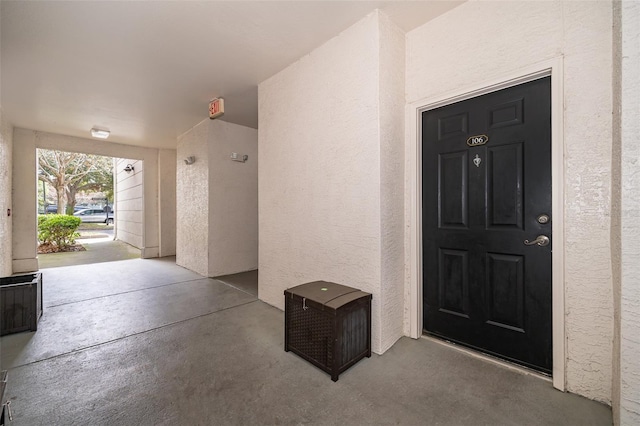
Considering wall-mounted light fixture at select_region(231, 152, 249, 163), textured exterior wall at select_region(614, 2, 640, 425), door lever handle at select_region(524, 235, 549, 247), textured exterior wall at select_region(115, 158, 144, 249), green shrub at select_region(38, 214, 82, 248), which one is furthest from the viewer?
textured exterior wall at select_region(115, 158, 144, 249)

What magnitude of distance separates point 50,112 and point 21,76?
1.50 metres

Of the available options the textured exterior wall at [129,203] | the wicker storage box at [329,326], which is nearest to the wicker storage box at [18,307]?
the wicker storage box at [329,326]

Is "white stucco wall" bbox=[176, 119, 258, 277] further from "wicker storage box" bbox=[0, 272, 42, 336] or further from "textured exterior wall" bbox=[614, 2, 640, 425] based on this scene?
"textured exterior wall" bbox=[614, 2, 640, 425]

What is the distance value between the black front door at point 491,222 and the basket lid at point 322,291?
0.85 meters

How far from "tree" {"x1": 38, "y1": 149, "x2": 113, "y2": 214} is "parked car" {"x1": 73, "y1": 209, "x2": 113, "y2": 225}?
14.3 ft

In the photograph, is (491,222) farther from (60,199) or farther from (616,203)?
(60,199)

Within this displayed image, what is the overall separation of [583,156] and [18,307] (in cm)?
495

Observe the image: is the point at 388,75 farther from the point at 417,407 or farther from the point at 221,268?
the point at 221,268

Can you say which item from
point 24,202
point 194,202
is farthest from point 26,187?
point 194,202

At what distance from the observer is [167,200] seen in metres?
7.26

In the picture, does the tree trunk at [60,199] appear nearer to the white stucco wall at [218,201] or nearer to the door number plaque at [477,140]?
the white stucco wall at [218,201]

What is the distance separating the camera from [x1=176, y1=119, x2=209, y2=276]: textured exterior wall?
16.2ft

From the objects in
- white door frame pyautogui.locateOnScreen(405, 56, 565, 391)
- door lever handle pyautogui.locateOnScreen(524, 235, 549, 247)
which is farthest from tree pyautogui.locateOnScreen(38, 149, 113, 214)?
door lever handle pyautogui.locateOnScreen(524, 235, 549, 247)

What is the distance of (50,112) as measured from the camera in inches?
176
